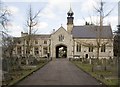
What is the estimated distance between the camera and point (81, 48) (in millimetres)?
109438

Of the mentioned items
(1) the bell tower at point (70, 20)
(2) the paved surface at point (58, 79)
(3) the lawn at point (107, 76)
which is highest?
(1) the bell tower at point (70, 20)

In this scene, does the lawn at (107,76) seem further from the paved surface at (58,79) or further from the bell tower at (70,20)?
the bell tower at (70,20)

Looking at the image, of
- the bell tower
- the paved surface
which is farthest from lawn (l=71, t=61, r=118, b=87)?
the bell tower

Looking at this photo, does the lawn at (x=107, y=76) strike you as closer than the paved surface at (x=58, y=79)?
Yes

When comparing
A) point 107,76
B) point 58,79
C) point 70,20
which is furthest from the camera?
point 70,20

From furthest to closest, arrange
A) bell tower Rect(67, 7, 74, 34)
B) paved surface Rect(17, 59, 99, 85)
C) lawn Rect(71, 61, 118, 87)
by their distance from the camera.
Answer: bell tower Rect(67, 7, 74, 34), paved surface Rect(17, 59, 99, 85), lawn Rect(71, 61, 118, 87)

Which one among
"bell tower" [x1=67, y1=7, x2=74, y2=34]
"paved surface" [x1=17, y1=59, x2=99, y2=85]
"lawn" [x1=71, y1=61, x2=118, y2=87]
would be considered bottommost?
"paved surface" [x1=17, y1=59, x2=99, y2=85]

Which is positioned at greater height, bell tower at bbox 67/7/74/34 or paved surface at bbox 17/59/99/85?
bell tower at bbox 67/7/74/34

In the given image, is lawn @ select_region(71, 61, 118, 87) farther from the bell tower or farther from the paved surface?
the bell tower

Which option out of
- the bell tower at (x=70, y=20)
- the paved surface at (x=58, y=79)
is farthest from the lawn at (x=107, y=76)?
the bell tower at (x=70, y=20)

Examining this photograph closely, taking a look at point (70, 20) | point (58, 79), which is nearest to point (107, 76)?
point (58, 79)

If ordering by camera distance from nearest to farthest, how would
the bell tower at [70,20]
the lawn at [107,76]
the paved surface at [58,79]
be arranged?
1. the lawn at [107,76]
2. the paved surface at [58,79]
3. the bell tower at [70,20]

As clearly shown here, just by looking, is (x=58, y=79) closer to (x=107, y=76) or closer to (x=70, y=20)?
(x=107, y=76)

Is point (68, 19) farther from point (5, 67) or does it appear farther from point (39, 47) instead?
point (5, 67)
